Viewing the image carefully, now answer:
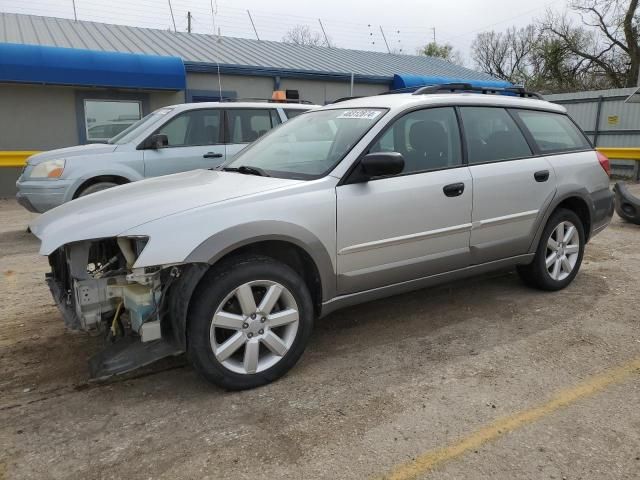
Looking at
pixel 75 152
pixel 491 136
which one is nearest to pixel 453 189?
pixel 491 136

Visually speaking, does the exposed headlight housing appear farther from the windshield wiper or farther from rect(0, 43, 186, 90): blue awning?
rect(0, 43, 186, 90): blue awning

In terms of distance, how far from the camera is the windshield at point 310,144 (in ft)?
11.6

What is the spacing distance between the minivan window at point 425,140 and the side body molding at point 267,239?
2.68ft

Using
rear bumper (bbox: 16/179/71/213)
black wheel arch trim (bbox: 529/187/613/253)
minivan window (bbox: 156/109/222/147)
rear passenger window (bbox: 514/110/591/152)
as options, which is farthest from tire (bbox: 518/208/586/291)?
rear bumper (bbox: 16/179/71/213)

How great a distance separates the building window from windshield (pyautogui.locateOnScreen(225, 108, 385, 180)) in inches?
396

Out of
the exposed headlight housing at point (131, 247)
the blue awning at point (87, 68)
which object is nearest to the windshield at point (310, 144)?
the exposed headlight housing at point (131, 247)

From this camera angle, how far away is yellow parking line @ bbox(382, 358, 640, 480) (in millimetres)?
2410

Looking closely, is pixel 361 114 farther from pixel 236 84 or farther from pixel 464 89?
pixel 236 84

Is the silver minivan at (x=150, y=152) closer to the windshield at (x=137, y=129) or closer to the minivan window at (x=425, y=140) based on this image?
the windshield at (x=137, y=129)

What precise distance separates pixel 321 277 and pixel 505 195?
5.79 ft

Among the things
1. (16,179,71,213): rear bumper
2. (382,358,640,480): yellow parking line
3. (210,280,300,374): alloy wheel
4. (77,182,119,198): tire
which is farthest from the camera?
(77,182,119,198): tire

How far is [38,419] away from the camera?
282cm

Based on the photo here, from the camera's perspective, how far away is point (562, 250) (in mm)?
4742

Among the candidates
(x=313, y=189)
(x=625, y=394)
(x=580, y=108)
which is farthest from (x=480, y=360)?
(x=580, y=108)
